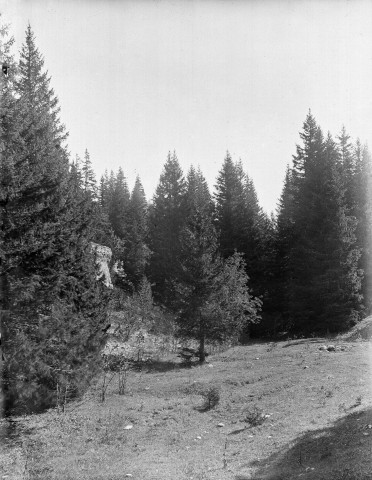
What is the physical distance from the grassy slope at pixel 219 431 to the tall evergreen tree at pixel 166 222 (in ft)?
76.6

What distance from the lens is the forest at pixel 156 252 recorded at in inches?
535

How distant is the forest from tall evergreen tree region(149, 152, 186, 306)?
0.58 feet

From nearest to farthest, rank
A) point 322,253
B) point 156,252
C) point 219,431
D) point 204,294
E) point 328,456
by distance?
point 328,456, point 219,431, point 204,294, point 322,253, point 156,252

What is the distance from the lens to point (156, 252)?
46.2m

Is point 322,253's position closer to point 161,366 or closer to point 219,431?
point 161,366

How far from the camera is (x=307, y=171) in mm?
38250

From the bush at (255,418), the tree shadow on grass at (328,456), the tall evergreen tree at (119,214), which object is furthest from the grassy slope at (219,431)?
the tall evergreen tree at (119,214)

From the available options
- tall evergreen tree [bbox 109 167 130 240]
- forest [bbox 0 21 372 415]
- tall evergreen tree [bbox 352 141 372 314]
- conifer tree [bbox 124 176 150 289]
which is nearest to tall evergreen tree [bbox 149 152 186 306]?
forest [bbox 0 21 372 415]

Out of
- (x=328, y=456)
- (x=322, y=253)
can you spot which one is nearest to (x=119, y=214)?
(x=322, y=253)

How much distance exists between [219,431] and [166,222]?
34.9 m

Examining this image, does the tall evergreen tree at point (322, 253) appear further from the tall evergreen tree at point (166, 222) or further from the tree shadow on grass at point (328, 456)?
the tree shadow on grass at point (328, 456)

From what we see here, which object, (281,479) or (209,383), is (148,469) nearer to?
(281,479)

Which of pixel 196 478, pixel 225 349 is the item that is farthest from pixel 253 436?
pixel 225 349

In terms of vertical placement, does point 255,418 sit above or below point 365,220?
below
